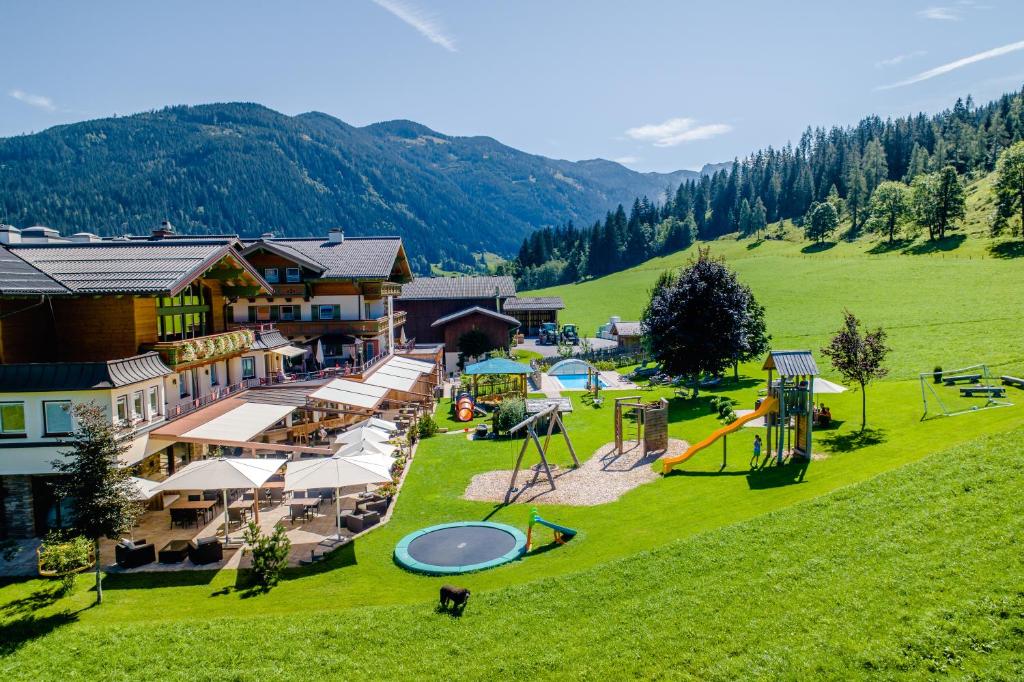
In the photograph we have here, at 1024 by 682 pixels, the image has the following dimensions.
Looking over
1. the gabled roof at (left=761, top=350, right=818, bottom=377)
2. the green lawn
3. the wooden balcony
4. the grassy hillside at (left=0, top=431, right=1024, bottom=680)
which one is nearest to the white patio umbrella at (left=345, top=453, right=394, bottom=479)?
the green lawn

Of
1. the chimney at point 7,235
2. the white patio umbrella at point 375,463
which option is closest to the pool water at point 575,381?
the white patio umbrella at point 375,463

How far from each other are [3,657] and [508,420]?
21811 millimetres

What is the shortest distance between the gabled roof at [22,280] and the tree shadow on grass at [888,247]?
98.8 m

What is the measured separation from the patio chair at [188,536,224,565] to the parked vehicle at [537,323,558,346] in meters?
57.1

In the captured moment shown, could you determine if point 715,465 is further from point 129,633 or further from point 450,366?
point 450,366

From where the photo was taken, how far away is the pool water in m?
47.2

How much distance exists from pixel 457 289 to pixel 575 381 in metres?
23.0

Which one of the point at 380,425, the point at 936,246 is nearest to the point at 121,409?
the point at 380,425

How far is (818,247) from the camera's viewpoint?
11038cm

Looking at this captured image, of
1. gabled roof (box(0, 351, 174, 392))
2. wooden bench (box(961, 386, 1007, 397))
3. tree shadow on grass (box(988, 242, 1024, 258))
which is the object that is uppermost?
Result: tree shadow on grass (box(988, 242, 1024, 258))

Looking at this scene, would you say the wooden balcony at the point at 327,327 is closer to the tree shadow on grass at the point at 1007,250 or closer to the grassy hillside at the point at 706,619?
the grassy hillside at the point at 706,619

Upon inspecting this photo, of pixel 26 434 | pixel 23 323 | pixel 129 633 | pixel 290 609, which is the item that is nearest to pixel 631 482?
pixel 290 609

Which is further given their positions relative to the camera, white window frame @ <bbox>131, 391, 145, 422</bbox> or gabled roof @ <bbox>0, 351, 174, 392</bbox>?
white window frame @ <bbox>131, 391, 145, 422</bbox>

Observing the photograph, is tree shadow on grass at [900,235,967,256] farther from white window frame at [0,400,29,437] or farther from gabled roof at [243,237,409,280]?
white window frame at [0,400,29,437]
